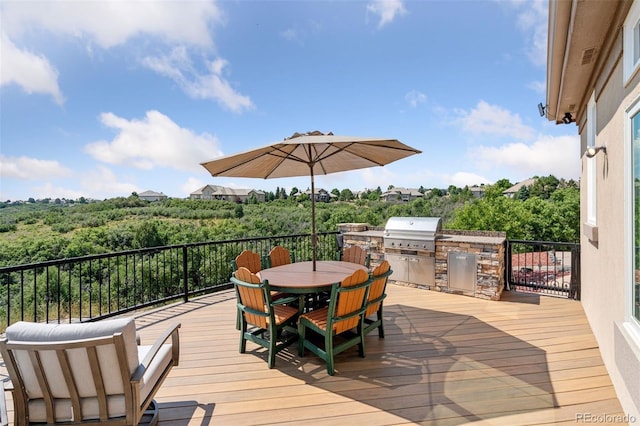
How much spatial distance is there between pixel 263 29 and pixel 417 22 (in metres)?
3.75

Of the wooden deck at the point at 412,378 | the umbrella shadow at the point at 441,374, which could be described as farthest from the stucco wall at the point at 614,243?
the umbrella shadow at the point at 441,374

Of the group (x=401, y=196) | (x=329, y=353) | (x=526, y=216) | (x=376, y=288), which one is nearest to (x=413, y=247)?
(x=376, y=288)

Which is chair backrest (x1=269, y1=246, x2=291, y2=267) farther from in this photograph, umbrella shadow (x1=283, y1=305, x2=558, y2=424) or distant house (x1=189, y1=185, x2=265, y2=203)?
distant house (x1=189, y1=185, x2=265, y2=203)

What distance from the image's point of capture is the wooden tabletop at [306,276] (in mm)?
Result: 3164

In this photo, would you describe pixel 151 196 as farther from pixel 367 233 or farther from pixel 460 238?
pixel 460 238

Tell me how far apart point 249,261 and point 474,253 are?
3.50 meters

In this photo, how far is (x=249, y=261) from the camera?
4.30m

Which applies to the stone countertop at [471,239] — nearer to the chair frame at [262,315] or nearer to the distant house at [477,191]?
the chair frame at [262,315]

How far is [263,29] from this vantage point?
8.21 meters

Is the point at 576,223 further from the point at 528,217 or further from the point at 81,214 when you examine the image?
the point at 81,214

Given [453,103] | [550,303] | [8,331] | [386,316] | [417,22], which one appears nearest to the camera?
[8,331]

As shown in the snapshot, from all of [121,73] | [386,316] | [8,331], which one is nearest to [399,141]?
[386,316]

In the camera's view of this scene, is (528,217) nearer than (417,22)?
No

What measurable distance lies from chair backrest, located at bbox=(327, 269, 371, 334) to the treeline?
393 inches
